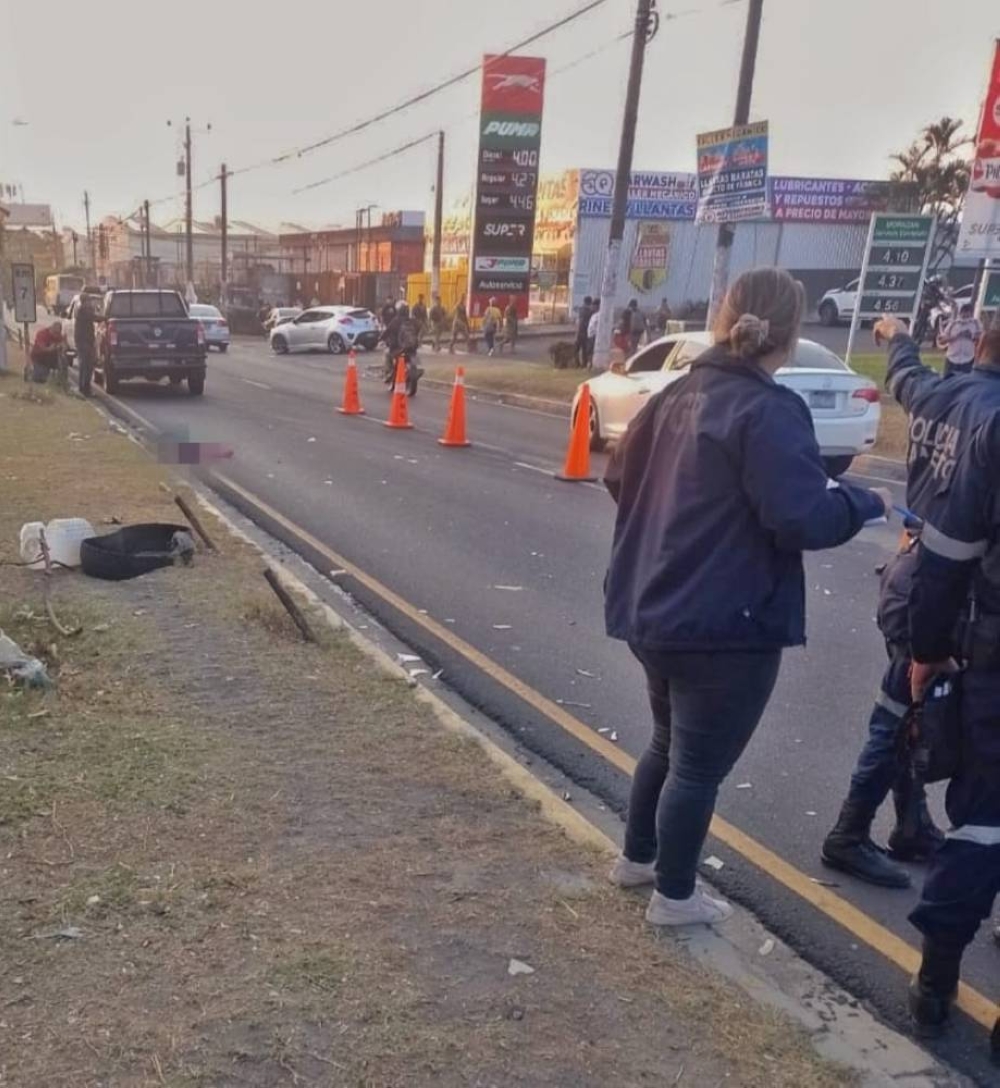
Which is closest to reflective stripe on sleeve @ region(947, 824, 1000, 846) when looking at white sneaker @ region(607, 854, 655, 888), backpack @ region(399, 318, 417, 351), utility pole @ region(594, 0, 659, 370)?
white sneaker @ region(607, 854, 655, 888)

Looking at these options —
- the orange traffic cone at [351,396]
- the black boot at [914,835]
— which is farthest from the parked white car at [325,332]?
the black boot at [914,835]

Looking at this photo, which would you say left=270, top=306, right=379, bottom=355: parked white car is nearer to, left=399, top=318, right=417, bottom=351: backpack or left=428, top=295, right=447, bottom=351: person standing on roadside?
left=428, top=295, right=447, bottom=351: person standing on roadside

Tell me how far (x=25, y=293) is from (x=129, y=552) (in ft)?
55.1

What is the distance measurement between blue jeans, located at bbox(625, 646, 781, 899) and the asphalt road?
513 mm

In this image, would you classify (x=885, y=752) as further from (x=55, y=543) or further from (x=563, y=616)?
(x=55, y=543)

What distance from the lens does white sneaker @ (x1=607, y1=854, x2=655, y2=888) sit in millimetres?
3451

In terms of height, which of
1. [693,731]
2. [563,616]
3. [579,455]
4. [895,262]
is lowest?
[563,616]

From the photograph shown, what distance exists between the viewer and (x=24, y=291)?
69.9 ft

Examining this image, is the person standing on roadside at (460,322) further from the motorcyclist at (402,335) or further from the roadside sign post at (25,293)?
the roadside sign post at (25,293)

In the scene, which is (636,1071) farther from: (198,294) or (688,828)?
(198,294)

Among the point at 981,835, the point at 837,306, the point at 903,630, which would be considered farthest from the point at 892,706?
the point at 837,306

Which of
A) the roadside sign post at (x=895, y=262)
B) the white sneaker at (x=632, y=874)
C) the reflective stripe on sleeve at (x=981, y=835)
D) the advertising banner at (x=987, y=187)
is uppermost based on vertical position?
the advertising banner at (x=987, y=187)

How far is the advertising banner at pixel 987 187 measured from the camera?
47.5 feet

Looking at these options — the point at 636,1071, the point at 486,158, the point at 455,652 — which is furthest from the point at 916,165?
the point at 636,1071
